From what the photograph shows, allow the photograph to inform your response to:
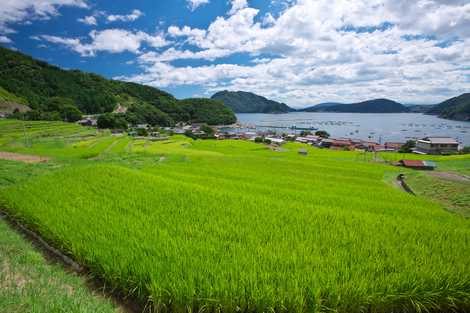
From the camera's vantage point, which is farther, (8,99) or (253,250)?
(8,99)

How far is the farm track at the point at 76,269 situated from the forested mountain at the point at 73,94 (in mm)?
73282

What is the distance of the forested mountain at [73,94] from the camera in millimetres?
78688

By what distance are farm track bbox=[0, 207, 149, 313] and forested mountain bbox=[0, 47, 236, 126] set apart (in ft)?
240

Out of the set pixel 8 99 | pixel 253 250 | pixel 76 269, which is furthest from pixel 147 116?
pixel 253 250

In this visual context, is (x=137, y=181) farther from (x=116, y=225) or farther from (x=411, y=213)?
(x=411, y=213)

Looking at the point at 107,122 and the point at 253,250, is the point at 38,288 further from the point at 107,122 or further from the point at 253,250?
the point at 107,122

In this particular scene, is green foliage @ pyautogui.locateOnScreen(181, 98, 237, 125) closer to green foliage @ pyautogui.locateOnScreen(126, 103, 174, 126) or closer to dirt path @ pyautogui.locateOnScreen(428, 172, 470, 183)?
green foliage @ pyautogui.locateOnScreen(126, 103, 174, 126)

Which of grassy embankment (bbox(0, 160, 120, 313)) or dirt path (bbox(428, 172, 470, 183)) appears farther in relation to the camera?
dirt path (bbox(428, 172, 470, 183))

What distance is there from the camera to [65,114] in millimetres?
74375

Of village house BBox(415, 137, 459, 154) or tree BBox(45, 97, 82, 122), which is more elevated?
tree BBox(45, 97, 82, 122)

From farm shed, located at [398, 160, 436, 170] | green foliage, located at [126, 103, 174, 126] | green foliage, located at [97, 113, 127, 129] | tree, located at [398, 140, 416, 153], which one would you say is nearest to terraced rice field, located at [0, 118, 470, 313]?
farm shed, located at [398, 160, 436, 170]

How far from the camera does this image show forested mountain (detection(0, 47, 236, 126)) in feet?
258

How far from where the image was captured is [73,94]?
341 ft

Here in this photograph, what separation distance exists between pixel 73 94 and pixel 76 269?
421ft
